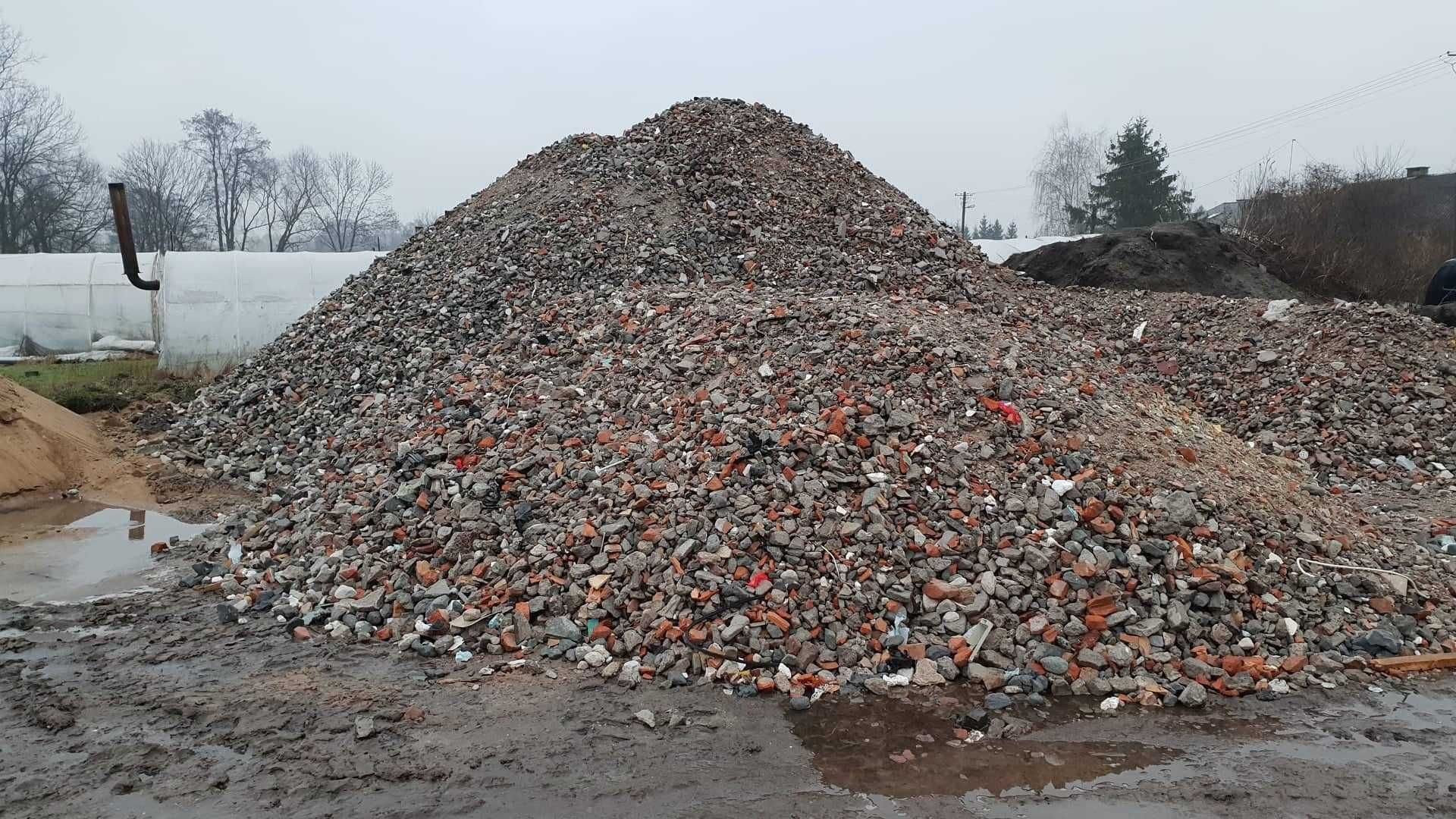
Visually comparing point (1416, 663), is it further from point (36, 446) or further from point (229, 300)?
point (229, 300)

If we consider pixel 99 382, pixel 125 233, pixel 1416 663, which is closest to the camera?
pixel 1416 663

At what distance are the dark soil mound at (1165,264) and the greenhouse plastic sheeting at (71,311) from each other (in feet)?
52.1

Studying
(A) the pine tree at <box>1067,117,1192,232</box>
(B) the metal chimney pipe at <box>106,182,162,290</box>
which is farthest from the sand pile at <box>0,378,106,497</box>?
(A) the pine tree at <box>1067,117,1192,232</box>

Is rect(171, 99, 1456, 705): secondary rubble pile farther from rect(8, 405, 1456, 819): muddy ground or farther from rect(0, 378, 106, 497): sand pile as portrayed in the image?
rect(0, 378, 106, 497): sand pile

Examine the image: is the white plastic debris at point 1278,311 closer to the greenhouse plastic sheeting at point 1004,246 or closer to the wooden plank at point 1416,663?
the wooden plank at point 1416,663

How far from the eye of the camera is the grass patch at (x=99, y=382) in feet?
35.2

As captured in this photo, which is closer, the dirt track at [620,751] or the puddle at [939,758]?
the dirt track at [620,751]

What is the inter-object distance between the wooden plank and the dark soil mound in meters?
10.1

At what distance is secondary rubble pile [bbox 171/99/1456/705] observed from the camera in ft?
14.6

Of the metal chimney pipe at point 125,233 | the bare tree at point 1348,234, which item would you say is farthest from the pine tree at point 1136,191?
the metal chimney pipe at point 125,233

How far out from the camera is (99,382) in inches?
460

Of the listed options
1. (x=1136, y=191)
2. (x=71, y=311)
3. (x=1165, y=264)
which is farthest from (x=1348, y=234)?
(x=71, y=311)

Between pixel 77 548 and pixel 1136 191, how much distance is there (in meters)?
33.3

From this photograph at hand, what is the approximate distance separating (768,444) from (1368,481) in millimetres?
5527
